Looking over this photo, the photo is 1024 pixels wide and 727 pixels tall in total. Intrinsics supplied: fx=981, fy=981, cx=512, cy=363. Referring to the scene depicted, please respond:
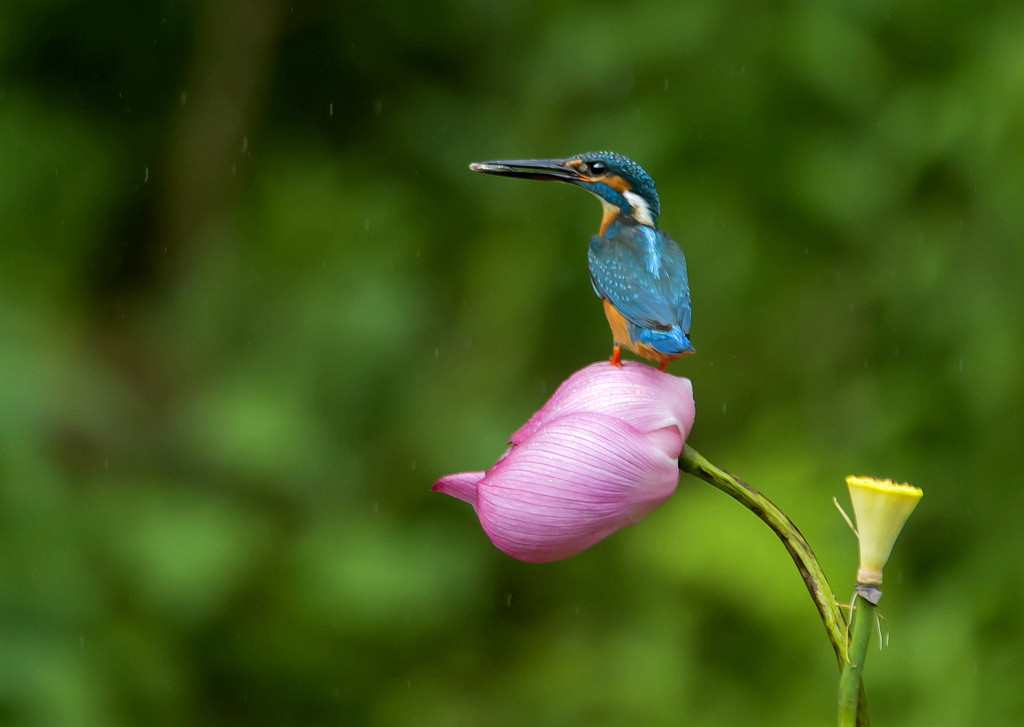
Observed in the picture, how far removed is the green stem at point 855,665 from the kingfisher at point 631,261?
182 millimetres

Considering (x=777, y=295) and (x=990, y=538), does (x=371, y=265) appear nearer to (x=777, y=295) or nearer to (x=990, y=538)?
(x=777, y=295)

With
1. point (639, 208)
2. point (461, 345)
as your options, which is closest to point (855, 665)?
point (639, 208)

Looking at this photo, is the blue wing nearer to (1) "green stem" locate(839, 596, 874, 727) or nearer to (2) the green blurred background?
(1) "green stem" locate(839, 596, 874, 727)

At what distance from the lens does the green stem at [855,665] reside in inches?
12.6

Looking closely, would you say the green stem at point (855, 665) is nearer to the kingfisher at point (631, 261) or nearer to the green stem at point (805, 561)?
the green stem at point (805, 561)

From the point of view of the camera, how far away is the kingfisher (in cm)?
52

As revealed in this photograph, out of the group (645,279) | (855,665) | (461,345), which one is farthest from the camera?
(461,345)

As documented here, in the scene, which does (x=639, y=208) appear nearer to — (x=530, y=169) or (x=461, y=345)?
(x=530, y=169)

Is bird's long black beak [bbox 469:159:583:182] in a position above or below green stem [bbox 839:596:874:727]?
above

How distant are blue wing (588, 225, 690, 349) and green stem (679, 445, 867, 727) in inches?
5.8

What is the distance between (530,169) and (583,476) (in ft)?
0.82

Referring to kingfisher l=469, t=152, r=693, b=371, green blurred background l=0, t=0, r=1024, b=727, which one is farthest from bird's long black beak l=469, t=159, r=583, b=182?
green blurred background l=0, t=0, r=1024, b=727

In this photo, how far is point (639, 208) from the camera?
65 centimetres

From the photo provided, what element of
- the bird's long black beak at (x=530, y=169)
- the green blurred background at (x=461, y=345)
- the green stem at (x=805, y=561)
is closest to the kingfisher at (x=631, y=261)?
the bird's long black beak at (x=530, y=169)
